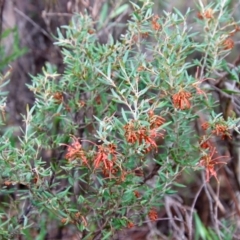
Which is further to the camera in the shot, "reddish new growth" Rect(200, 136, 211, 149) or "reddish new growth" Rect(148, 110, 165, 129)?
"reddish new growth" Rect(200, 136, 211, 149)

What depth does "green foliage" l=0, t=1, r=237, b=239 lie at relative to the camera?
1.18 meters

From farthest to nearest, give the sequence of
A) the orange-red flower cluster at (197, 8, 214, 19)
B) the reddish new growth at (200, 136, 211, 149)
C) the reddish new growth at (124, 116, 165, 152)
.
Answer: the orange-red flower cluster at (197, 8, 214, 19)
the reddish new growth at (200, 136, 211, 149)
the reddish new growth at (124, 116, 165, 152)

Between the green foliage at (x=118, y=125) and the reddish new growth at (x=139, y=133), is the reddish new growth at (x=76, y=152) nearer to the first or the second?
the green foliage at (x=118, y=125)

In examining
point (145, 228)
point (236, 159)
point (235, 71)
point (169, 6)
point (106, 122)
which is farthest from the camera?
point (169, 6)

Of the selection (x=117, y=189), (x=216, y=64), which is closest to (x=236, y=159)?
(x=216, y=64)

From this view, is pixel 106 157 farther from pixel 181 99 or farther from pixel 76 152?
pixel 181 99

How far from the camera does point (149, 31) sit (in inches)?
52.9

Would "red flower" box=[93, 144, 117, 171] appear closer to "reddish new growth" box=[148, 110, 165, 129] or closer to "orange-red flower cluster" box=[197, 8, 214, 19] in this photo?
"reddish new growth" box=[148, 110, 165, 129]

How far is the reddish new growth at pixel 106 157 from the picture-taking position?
110cm

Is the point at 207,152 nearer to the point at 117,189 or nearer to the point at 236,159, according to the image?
the point at 117,189

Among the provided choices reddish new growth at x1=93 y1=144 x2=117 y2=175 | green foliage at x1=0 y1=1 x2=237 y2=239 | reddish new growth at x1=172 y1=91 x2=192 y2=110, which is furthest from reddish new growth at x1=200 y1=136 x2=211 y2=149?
reddish new growth at x1=93 y1=144 x2=117 y2=175

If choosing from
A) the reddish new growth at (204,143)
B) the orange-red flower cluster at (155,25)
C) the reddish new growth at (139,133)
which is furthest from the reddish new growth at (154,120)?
the orange-red flower cluster at (155,25)

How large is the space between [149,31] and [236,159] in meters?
0.73

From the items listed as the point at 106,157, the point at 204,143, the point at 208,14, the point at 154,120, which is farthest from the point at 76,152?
the point at 208,14
